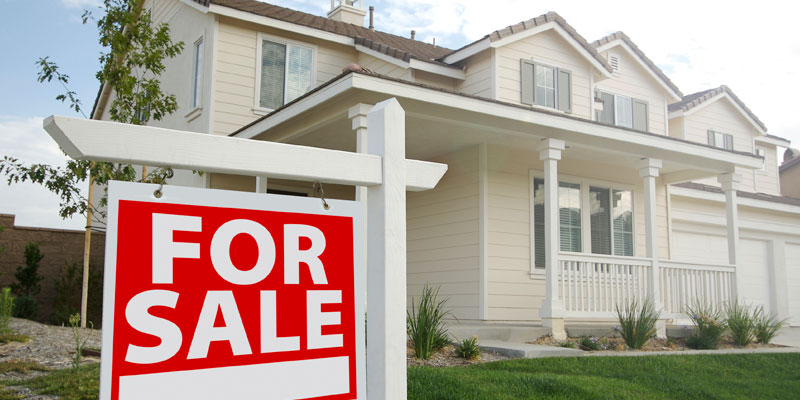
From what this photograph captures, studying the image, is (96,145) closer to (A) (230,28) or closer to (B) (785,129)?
(A) (230,28)

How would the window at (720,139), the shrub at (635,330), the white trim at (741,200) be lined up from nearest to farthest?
the shrub at (635,330), the white trim at (741,200), the window at (720,139)

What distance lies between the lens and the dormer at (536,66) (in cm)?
1198

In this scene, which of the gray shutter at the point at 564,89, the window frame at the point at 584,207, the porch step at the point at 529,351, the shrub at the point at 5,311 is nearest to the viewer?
the porch step at the point at 529,351

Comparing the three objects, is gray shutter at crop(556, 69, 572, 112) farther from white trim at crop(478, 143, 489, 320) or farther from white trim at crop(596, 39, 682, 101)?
white trim at crop(478, 143, 489, 320)

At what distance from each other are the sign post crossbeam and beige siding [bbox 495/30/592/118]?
9945 millimetres

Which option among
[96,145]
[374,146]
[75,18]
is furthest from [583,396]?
[75,18]

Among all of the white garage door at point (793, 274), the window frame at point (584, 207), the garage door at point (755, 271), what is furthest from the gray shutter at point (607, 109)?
the white garage door at point (793, 274)

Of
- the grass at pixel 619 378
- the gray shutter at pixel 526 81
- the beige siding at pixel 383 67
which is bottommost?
the grass at pixel 619 378

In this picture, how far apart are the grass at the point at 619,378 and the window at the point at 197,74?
26.8 ft

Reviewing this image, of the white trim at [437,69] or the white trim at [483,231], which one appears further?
the white trim at [437,69]

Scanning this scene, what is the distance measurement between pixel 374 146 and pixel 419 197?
970 cm

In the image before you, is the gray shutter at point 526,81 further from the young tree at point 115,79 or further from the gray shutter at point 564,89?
the young tree at point 115,79

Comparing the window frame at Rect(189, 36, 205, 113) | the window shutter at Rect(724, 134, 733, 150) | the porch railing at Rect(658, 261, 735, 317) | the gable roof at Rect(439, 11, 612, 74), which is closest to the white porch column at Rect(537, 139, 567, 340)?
the porch railing at Rect(658, 261, 735, 317)

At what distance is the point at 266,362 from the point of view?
1.98 meters
